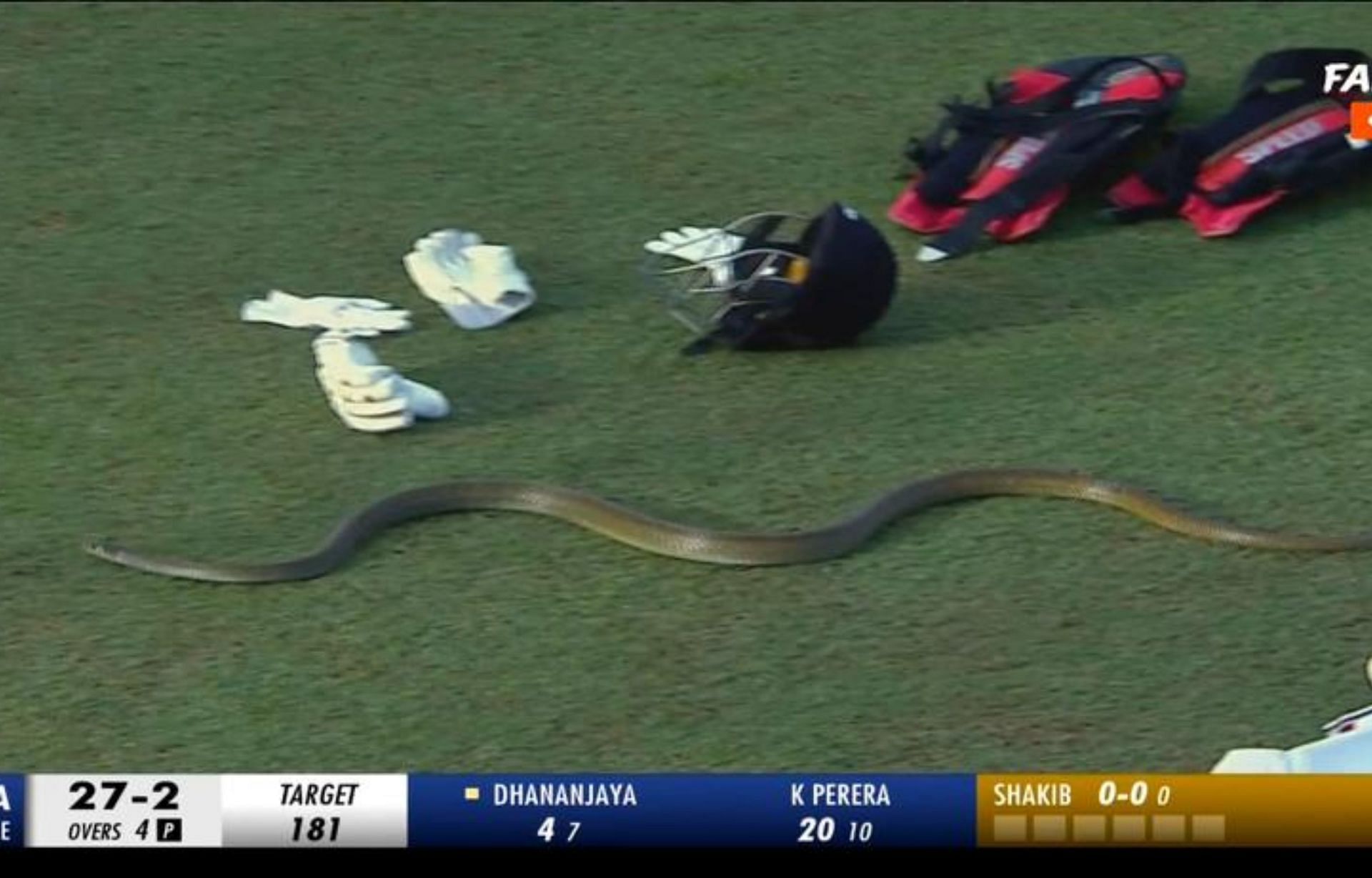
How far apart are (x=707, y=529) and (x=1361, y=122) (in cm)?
221

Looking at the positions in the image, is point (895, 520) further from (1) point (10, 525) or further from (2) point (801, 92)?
(2) point (801, 92)

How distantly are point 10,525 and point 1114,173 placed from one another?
2.83m

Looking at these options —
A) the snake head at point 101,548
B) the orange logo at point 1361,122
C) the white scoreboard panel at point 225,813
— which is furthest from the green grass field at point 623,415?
the white scoreboard panel at point 225,813

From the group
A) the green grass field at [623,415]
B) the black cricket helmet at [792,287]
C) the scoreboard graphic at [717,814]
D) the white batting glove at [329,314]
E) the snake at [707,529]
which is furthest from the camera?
the white batting glove at [329,314]

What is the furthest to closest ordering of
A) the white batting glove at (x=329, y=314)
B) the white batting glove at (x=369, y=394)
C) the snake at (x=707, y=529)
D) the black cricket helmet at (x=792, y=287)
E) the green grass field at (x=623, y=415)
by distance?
1. the white batting glove at (x=329, y=314)
2. the black cricket helmet at (x=792, y=287)
3. the white batting glove at (x=369, y=394)
4. the snake at (x=707, y=529)
5. the green grass field at (x=623, y=415)

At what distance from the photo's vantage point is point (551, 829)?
15.2 ft

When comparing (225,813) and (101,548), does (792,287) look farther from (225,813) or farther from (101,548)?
(225,813)

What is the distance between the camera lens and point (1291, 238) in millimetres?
7113

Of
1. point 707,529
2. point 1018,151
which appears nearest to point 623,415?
point 707,529

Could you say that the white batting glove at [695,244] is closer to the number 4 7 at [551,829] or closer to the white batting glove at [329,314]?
the white batting glove at [329,314]

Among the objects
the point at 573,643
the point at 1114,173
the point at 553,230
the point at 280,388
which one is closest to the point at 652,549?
the point at 573,643

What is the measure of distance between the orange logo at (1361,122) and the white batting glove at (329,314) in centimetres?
223

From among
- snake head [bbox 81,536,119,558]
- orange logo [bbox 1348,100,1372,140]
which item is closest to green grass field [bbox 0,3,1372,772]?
snake head [bbox 81,536,119,558]

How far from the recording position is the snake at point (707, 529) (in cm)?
571
